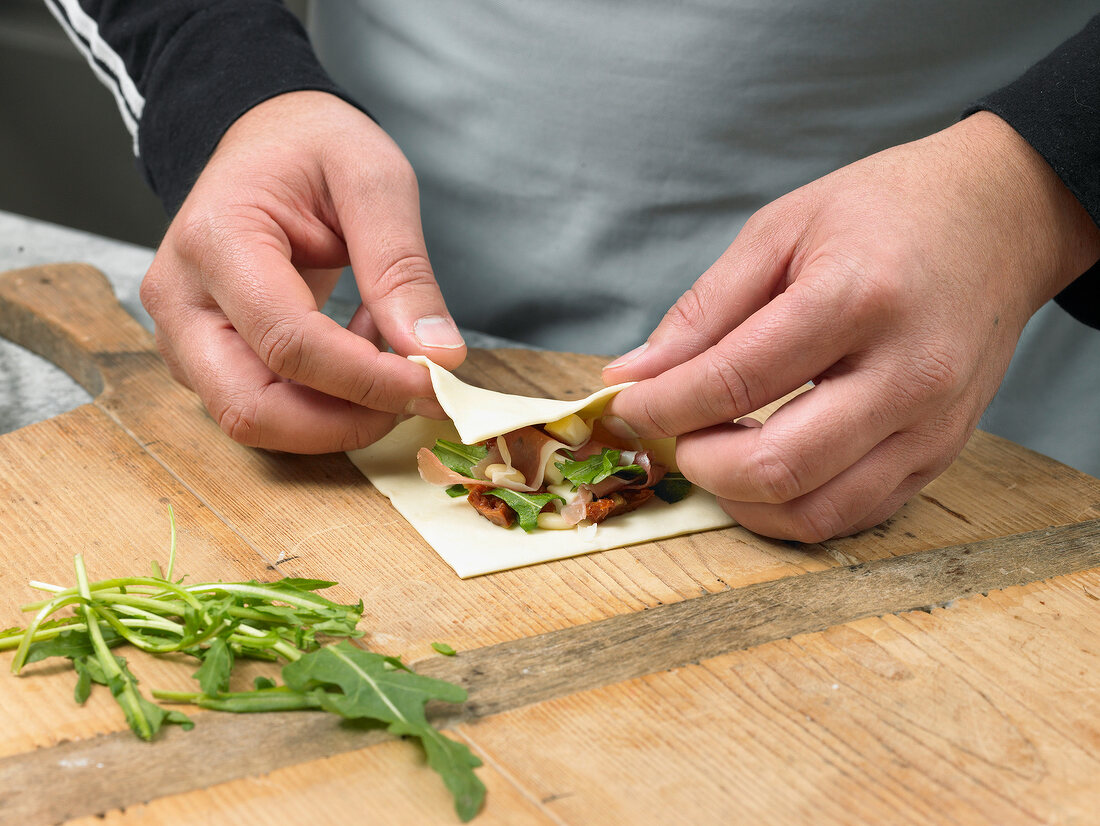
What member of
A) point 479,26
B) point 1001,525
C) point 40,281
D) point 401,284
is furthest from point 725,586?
point 40,281

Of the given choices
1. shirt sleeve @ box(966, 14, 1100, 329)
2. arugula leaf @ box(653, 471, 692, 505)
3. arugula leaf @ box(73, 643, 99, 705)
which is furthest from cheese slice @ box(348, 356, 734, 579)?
shirt sleeve @ box(966, 14, 1100, 329)

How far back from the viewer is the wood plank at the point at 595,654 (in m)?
0.93

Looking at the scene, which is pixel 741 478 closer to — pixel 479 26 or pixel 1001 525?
pixel 1001 525

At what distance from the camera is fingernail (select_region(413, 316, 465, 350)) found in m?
1.45

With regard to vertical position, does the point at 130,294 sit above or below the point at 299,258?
below

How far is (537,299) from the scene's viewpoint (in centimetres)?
227

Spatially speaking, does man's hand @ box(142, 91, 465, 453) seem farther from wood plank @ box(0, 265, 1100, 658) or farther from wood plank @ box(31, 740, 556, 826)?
wood plank @ box(31, 740, 556, 826)

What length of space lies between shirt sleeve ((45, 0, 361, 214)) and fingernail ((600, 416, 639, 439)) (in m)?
0.85

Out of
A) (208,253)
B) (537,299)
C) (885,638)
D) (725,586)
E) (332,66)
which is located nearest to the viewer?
(885,638)

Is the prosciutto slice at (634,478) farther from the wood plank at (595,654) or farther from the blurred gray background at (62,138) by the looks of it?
the blurred gray background at (62,138)

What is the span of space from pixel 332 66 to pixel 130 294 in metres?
0.78

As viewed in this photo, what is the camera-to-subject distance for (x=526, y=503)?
1.39m

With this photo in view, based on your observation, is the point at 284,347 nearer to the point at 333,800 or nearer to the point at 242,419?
the point at 242,419

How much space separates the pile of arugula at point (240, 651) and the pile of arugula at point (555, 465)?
1.07 feet
